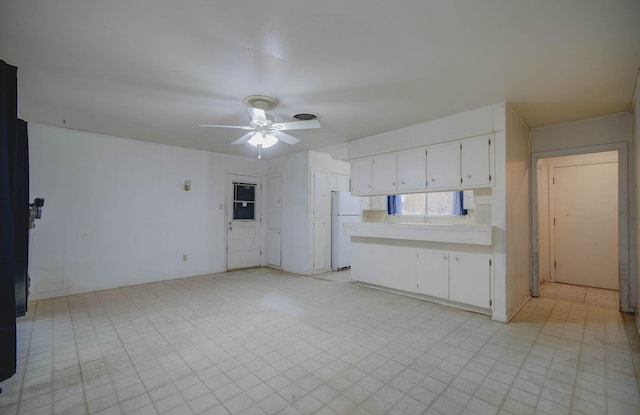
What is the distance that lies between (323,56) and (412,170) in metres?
2.31

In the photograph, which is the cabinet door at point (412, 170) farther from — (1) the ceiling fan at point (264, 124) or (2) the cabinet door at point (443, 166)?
(1) the ceiling fan at point (264, 124)

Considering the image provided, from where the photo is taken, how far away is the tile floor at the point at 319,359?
5.95ft

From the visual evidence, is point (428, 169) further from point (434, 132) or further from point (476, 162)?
point (476, 162)

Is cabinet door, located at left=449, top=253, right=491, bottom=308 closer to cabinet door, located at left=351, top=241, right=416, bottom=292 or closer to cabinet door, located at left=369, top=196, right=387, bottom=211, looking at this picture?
→ cabinet door, located at left=351, top=241, right=416, bottom=292

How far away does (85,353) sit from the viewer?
2455 mm

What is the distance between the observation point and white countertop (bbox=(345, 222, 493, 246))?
10.6ft

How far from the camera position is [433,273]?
148 inches

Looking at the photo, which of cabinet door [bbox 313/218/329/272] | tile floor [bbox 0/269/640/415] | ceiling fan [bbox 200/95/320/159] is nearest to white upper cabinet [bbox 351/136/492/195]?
cabinet door [bbox 313/218/329/272]

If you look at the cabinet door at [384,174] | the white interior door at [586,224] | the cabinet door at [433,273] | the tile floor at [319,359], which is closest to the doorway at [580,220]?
the white interior door at [586,224]

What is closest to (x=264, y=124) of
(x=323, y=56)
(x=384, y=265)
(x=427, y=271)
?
(x=323, y=56)

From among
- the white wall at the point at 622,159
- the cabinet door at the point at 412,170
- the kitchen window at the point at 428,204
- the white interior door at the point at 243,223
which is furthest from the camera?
the white interior door at the point at 243,223

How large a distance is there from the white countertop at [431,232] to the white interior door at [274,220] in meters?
2.13

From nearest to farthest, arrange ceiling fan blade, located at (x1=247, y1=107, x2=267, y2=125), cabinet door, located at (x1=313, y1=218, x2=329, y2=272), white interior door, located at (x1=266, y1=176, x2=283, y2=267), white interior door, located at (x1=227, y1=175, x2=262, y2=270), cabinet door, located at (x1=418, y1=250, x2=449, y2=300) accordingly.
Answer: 1. ceiling fan blade, located at (x1=247, y1=107, x2=267, y2=125)
2. cabinet door, located at (x1=418, y1=250, x2=449, y2=300)
3. cabinet door, located at (x1=313, y1=218, x2=329, y2=272)
4. white interior door, located at (x1=227, y1=175, x2=262, y2=270)
5. white interior door, located at (x1=266, y1=176, x2=283, y2=267)

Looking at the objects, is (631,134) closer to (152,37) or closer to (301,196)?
(301,196)
